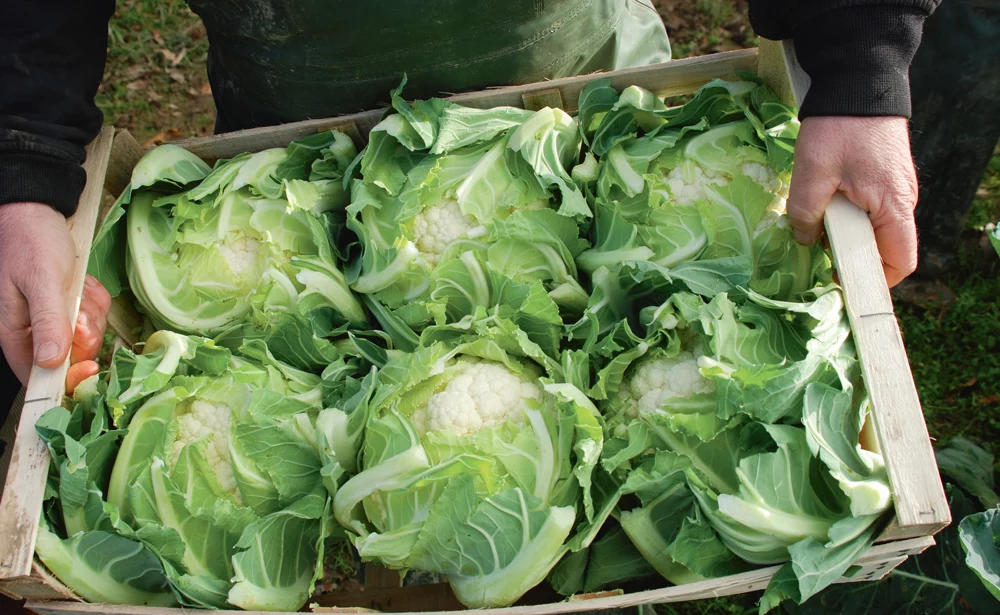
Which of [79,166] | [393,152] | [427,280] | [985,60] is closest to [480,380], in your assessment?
[427,280]

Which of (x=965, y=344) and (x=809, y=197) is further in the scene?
(x=965, y=344)

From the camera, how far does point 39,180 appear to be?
177cm

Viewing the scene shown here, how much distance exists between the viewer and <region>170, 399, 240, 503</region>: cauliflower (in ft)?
5.31

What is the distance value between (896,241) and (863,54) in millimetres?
395

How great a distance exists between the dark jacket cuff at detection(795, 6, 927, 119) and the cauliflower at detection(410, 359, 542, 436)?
0.86 meters

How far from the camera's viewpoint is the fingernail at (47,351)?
1635mm

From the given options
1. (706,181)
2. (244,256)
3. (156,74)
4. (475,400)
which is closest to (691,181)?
(706,181)

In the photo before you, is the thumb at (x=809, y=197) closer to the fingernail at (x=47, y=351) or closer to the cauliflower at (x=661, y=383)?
the cauliflower at (x=661, y=383)

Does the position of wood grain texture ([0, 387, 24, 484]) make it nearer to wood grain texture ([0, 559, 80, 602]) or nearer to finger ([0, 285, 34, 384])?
finger ([0, 285, 34, 384])

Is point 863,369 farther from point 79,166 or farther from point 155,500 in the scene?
point 79,166

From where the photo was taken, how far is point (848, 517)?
132 cm

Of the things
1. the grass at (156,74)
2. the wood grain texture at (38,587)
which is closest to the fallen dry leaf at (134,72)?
the grass at (156,74)

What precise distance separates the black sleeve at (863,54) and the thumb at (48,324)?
169 cm

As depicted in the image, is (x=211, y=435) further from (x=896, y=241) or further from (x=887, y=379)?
(x=896, y=241)
